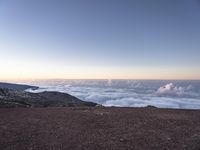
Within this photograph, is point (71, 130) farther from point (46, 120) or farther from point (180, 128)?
point (180, 128)

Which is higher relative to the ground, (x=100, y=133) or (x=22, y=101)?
(x=100, y=133)

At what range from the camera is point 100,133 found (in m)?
10.6

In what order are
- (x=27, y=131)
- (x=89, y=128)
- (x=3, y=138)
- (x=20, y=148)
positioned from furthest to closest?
(x=89, y=128)
(x=27, y=131)
(x=3, y=138)
(x=20, y=148)

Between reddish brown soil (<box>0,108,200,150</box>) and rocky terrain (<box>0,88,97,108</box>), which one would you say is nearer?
reddish brown soil (<box>0,108,200,150</box>)

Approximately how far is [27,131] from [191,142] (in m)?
7.73

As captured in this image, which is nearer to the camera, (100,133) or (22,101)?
(100,133)

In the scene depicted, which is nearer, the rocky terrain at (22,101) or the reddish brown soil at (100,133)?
the reddish brown soil at (100,133)

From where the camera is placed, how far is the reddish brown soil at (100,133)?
8.79 m

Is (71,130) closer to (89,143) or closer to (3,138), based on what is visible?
(89,143)

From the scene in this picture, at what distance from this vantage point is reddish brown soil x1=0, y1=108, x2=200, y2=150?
8789mm

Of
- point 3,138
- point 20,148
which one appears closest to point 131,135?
point 20,148

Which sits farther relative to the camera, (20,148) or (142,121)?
(142,121)

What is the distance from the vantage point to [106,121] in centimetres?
1341

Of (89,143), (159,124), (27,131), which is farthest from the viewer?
(159,124)
